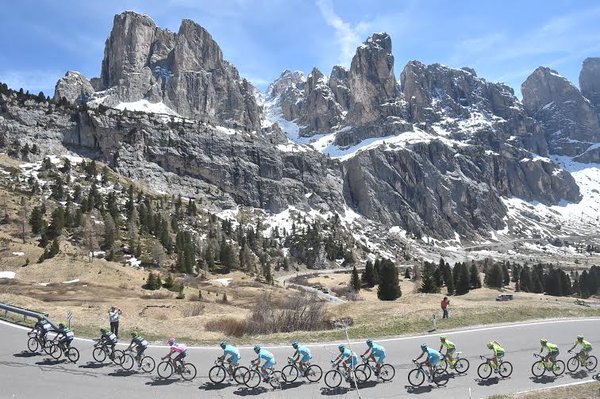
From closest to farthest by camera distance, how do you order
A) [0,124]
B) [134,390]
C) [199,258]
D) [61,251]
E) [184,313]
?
[134,390], [184,313], [61,251], [199,258], [0,124]

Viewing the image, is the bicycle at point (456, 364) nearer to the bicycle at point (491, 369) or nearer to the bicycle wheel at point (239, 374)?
the bicycle at point (491, 369)

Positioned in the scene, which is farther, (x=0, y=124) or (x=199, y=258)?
(x=0, y=124)

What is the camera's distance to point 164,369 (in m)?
18.4

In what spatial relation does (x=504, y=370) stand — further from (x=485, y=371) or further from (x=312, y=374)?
(x=312, y=374)

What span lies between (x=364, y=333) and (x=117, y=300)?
34.8 meters

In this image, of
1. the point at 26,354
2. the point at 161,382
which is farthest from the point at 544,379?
the point at 26,354

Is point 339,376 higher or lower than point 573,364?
higher

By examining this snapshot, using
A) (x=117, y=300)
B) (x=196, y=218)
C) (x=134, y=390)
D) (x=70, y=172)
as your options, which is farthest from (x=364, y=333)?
(x=70, y=172)

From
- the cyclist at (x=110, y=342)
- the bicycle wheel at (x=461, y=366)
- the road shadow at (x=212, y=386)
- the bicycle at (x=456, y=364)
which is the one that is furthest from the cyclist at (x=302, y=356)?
the cyclist at (x=110, y=342)

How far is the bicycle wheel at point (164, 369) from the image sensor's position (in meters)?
18.1

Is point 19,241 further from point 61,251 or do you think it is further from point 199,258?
point 199,258

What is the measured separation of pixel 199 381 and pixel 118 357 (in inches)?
168

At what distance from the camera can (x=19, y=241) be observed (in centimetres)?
8969

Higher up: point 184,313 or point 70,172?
point 70,172
